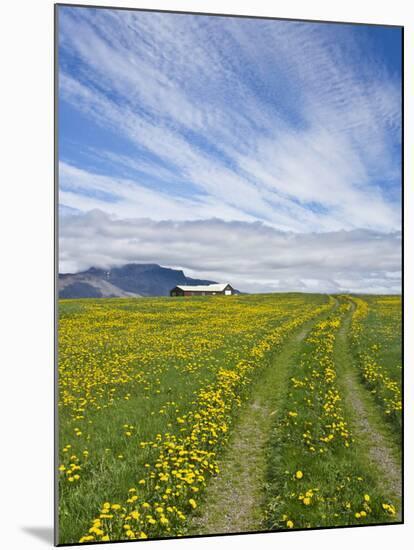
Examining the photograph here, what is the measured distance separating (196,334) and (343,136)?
144 inches

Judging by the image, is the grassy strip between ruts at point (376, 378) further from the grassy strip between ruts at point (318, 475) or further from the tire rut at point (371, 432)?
the grassy strip between ruts at point (318, 475)

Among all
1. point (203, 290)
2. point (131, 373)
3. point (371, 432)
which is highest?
point (203, 290)

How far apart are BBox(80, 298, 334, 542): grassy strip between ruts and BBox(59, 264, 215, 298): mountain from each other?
1.60 meters

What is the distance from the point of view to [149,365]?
25.1ft

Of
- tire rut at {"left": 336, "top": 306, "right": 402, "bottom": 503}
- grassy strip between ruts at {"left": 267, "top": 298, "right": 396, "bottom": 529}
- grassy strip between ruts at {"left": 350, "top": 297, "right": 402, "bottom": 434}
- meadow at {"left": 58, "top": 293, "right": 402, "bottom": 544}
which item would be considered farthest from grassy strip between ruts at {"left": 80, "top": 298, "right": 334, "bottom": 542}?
grassy strip between ruts at {"left": 350, "top": 297, "right": 402, "bottom": 434}

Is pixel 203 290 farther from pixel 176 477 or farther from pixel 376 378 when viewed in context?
pixel 376 378

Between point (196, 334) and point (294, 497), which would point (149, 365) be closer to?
point (196, 334)

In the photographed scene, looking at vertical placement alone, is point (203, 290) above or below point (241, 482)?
above

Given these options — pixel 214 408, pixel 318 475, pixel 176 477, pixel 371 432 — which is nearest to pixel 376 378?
pixel 371 432

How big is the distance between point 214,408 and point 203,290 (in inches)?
65.2

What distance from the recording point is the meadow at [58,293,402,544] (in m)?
6.70

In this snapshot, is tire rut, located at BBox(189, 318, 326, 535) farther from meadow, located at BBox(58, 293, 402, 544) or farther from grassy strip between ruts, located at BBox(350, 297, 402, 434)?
grassy strip between ruts, located at BBox(350, 297, 402, 434)

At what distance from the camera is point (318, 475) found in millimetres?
7203

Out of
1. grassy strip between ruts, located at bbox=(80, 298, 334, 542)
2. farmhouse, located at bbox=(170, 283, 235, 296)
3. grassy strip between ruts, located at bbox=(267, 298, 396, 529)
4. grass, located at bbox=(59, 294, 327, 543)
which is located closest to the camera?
grassy strip between ruts, located at bbox=(80, 298, 334, 542)
